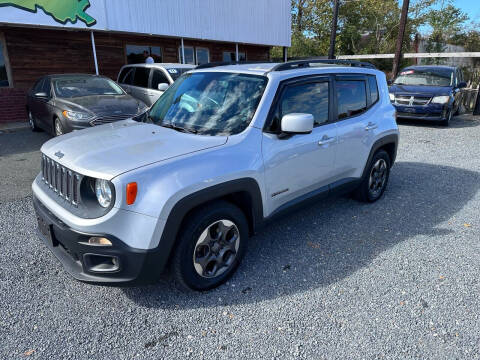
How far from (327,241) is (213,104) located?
1850 millimetres

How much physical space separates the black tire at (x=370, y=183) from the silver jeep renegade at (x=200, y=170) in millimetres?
421

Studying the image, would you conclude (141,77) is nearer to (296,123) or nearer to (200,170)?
(296,123)

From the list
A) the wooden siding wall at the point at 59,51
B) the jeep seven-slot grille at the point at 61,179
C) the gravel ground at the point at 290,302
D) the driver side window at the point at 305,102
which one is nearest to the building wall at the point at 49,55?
the wooden siding wall at the point at 59,51

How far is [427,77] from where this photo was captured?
1117 cm

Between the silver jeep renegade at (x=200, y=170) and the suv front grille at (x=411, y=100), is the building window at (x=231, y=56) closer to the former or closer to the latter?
the suv front grille at (x=411, y=100)

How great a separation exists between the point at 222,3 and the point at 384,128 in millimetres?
11739

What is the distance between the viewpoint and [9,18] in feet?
29.3

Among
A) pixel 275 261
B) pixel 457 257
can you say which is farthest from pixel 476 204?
pixel 275 261

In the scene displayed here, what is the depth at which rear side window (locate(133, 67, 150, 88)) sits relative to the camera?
9.38 m

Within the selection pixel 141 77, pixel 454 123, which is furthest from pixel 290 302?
pixel 454 123

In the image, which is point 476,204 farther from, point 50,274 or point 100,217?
point 50,274

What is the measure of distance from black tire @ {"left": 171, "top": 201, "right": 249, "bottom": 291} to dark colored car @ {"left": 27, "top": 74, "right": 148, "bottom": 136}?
12.7 feet

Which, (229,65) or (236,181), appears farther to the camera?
(229,65)

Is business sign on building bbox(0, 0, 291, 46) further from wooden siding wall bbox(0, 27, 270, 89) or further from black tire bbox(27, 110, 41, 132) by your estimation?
black tire bbox(27, 110, 41, 132)
